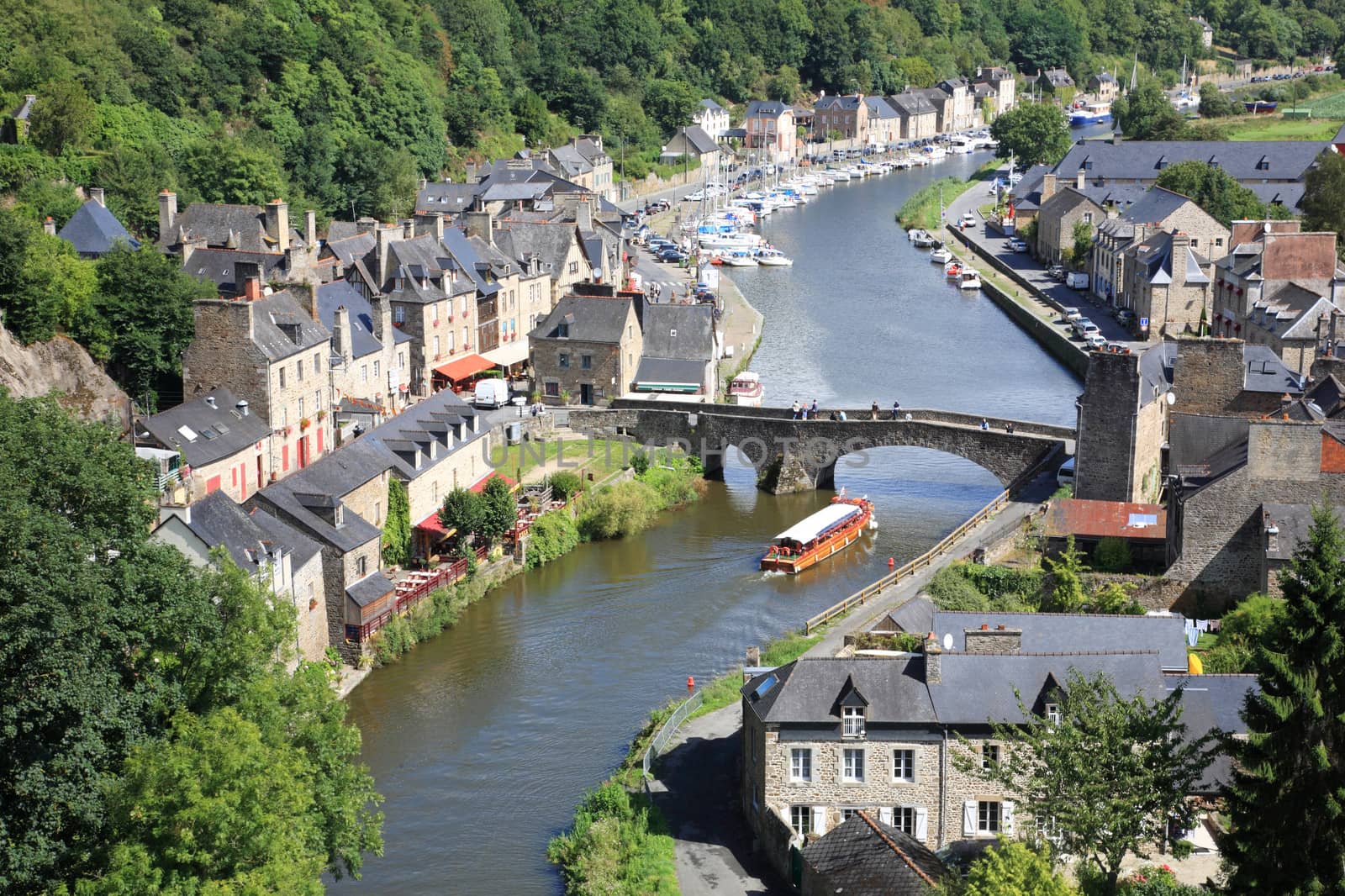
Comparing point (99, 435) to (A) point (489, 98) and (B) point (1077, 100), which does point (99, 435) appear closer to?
(A) point (489, 98)

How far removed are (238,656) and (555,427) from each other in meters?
26.9

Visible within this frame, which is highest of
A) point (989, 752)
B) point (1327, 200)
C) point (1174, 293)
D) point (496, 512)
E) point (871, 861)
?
point (1327, 200)

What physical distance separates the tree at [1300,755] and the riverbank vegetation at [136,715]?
544 inches

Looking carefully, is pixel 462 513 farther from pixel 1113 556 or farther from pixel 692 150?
pixel 692 150

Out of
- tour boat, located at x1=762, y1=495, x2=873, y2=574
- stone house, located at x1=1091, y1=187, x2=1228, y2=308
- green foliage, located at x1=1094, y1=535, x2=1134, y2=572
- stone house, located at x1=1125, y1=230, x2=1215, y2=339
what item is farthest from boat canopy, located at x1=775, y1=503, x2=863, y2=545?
stone house, located at x1=1091, y1=187, x2=1228, y2=308

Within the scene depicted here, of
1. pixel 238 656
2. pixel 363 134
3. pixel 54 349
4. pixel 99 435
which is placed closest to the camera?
pixel 238 656

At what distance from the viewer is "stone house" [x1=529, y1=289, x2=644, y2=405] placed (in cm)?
5641

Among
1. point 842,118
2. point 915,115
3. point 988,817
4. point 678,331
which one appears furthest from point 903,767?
point 915,115

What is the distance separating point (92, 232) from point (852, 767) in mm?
36086

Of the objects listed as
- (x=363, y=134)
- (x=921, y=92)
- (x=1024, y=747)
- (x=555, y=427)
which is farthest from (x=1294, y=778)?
(x=921, y=92)

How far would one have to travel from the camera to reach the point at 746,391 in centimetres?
5800

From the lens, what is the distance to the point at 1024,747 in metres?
28.3

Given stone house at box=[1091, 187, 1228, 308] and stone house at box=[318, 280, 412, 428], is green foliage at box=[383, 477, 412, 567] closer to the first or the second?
stone house at box=[318, 280, 412, 428]

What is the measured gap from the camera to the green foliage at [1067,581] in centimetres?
3778
